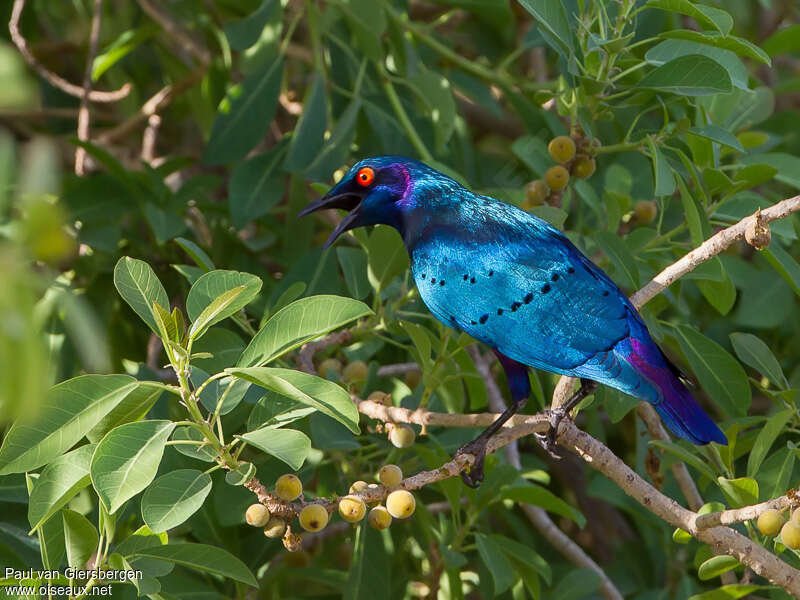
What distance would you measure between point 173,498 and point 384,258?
1334mm

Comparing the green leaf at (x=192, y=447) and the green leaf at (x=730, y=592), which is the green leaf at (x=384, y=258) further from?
the green leaf at (x=730, y=592)

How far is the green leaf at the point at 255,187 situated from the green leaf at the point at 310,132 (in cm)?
18

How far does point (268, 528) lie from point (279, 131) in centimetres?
319

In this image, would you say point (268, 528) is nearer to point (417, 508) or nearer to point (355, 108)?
point (417, 508)

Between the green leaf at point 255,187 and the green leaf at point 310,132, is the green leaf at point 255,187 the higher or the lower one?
the lower one

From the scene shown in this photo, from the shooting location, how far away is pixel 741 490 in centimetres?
257

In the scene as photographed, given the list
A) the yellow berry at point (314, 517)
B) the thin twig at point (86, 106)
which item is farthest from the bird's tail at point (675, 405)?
the thin twig at point (86, 106)

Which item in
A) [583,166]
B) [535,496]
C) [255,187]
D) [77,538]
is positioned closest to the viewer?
[77,538]

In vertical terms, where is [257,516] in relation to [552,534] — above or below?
above

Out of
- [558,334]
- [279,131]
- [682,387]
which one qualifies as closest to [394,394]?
[558,334]

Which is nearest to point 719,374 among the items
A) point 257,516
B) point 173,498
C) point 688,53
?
point 688,53

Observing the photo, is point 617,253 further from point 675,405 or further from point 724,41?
point 724,41

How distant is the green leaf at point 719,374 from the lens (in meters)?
3.20

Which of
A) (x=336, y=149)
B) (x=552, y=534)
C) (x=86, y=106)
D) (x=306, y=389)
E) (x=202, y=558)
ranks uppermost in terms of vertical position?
(x=306, y=389)
